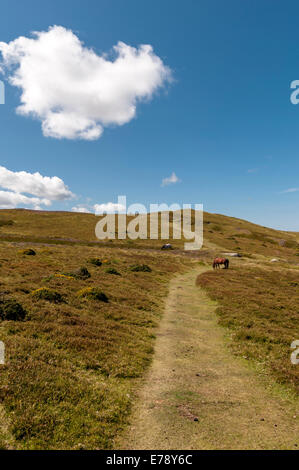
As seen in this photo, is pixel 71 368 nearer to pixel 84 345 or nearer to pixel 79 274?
pixel 84 345

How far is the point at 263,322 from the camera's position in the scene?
56.1 feet

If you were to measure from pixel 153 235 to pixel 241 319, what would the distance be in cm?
8353

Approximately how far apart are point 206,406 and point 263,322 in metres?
10.8

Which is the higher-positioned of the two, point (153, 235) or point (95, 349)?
point (153, 235)

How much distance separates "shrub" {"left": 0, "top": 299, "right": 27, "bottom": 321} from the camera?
41.2 ft

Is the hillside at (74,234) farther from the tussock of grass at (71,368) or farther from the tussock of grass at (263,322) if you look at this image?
the tussock of grass at (71,368)

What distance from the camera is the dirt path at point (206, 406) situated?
6.74 metres

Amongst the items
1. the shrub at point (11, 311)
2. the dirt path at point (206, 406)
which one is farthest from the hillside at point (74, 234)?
the dirt path at point (206, 406)

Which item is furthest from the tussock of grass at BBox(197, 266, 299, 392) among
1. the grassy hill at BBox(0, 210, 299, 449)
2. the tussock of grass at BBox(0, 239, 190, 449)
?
the tussock of grass at BBox(0, 239, 190, 449)

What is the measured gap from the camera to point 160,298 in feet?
78.4

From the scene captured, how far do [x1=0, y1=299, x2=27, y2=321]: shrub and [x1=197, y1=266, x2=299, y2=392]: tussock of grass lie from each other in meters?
11.5

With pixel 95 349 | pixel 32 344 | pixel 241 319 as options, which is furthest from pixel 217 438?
pixel 241 319

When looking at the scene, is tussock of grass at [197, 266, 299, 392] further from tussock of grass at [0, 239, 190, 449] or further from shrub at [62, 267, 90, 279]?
shrub at [62, 267, 90, 279]
